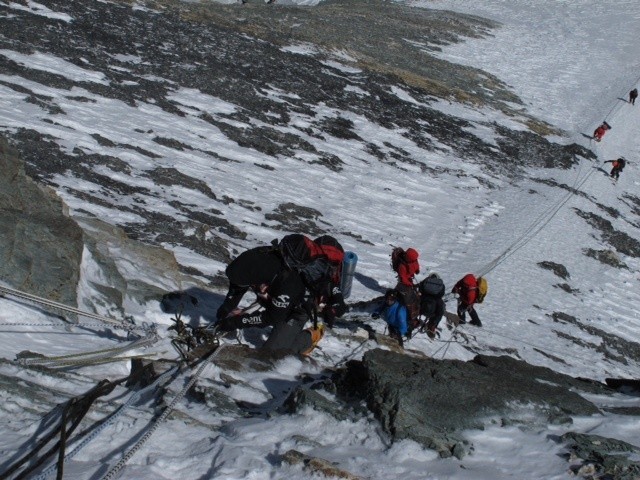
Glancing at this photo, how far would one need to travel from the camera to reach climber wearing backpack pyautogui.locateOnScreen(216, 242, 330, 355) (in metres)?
7.49

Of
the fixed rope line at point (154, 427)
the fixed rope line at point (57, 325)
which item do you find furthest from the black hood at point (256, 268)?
the fixed rope line at point (57, 325)

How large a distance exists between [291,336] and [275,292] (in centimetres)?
54

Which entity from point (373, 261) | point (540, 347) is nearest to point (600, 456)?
point (540, 347)

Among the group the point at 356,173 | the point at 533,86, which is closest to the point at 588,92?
the point at 533,86

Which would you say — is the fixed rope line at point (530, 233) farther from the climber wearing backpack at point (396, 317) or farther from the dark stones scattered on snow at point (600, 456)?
the dark stones scattered on snow at point (600, 456)

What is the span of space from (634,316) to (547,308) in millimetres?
2789

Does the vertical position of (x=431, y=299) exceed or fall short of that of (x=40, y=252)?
it falls short

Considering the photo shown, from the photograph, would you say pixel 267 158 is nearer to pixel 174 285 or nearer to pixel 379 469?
pixel 174 285

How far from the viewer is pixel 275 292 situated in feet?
24.6

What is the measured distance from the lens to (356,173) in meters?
20.1

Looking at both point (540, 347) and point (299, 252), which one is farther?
point (540, 347)

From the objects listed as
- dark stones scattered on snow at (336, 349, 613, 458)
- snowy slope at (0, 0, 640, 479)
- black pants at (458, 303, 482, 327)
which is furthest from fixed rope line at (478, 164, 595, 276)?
dark stones scattered on snow at (336, 349, 613, 458)

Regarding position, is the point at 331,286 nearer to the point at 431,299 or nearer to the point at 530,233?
the point at 431,299

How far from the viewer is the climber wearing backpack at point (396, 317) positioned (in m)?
9.95
